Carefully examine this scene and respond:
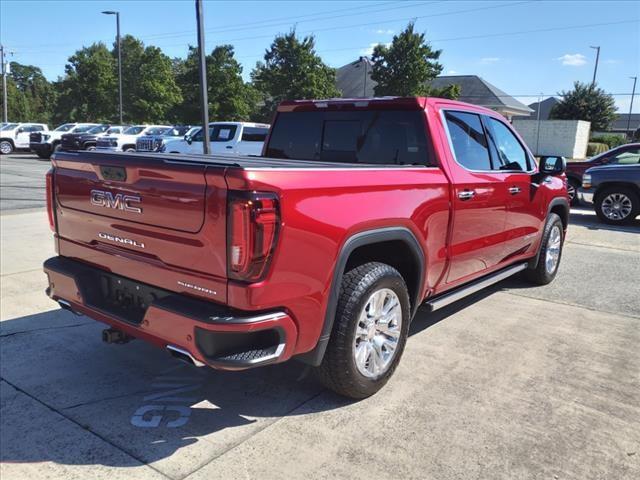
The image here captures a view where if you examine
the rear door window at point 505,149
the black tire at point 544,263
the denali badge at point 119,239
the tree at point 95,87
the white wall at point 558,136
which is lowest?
the black tire at point 544,263

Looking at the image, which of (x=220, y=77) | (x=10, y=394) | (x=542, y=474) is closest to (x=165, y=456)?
(x=10, y=394)

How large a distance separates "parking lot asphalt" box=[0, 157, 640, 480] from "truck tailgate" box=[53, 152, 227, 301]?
34.0 inches

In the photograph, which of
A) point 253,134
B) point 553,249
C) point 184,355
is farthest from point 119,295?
point 253,134

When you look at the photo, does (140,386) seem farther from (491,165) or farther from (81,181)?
(491,165)

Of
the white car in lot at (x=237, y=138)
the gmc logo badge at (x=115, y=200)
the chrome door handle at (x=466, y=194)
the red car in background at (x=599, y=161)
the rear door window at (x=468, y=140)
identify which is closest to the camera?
the gmc logo badge at (x=115, y=200)

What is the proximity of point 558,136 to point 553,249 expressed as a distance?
119 ft

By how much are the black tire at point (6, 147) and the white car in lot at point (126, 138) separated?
7890 millimetres

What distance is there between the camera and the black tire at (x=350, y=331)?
3.03m

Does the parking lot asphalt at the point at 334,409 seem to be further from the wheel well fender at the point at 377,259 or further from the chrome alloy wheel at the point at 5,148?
the chrome alloy wheel at the point at 5,148

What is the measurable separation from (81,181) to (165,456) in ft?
5.46

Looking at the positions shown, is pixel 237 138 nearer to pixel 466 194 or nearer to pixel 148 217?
pixel 466 194

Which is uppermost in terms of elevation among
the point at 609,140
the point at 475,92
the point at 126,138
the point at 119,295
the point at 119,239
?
the point at 475,92

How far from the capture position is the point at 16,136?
30484mm

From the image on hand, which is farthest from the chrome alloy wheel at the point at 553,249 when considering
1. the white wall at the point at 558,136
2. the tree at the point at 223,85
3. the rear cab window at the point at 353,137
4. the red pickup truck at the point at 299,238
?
the white wall at the point at 558,136
